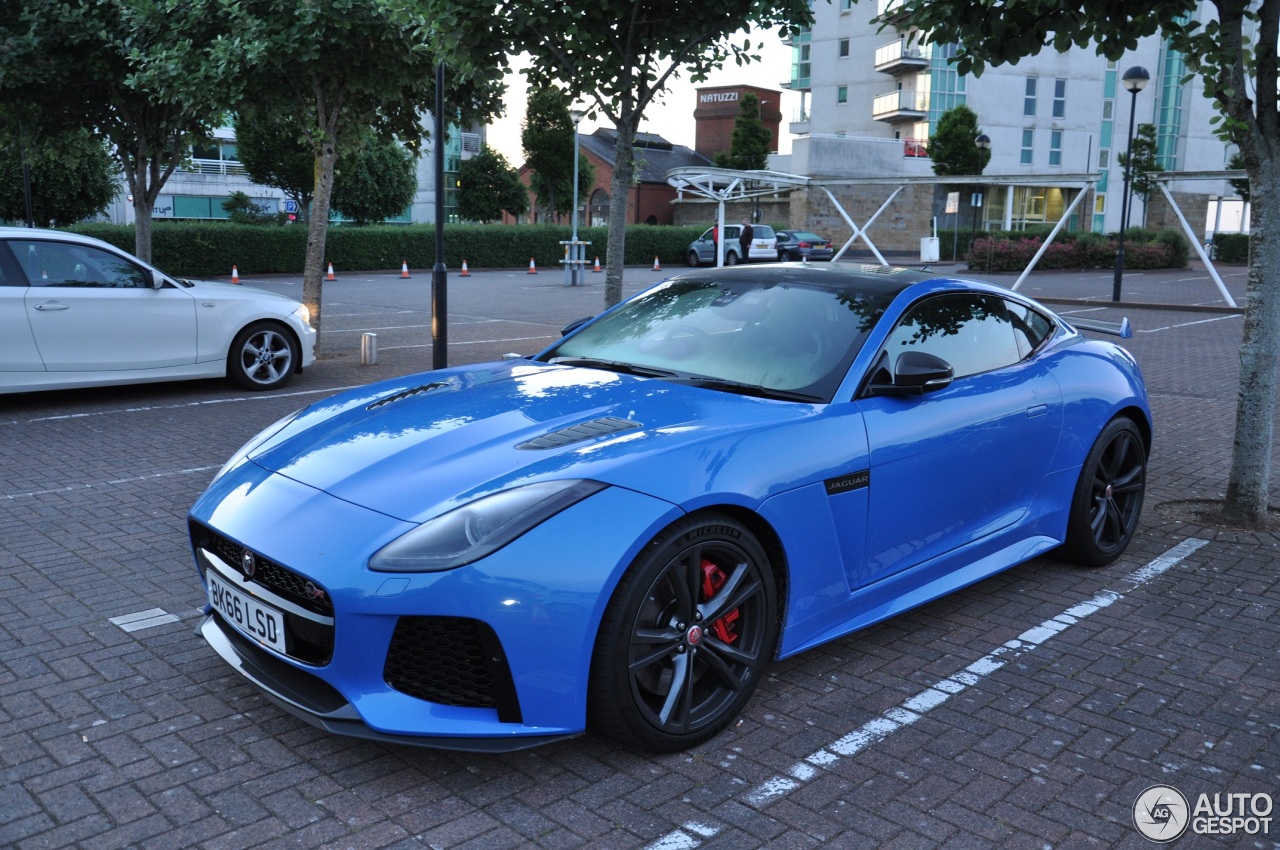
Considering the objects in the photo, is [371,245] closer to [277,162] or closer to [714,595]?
[277,162]

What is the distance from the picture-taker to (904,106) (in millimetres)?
65125

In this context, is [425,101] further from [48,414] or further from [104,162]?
[104,162]

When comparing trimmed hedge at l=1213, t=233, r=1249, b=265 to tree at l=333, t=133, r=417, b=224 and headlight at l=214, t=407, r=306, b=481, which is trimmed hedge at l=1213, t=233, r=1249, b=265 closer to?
tree at l=333, t=133, r=417, b=224

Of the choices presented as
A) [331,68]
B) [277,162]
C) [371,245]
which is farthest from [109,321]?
[277,162]

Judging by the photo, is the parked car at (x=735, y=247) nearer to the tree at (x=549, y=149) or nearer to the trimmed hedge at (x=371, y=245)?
the trimmed hedge at (x=371, y=245)

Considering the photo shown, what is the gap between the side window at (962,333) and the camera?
4566 mm

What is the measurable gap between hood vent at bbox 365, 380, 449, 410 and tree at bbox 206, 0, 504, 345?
640 cm

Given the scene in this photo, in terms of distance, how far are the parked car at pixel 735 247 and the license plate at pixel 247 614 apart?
37815mm

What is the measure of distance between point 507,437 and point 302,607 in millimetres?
865

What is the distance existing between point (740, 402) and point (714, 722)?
117 cm

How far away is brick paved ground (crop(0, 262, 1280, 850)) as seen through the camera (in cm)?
308

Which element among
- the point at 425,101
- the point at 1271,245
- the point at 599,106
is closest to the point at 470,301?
the point at 425,101

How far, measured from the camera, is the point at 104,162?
3475 centimetres

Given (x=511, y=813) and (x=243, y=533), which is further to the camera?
(x=243, y=533)
